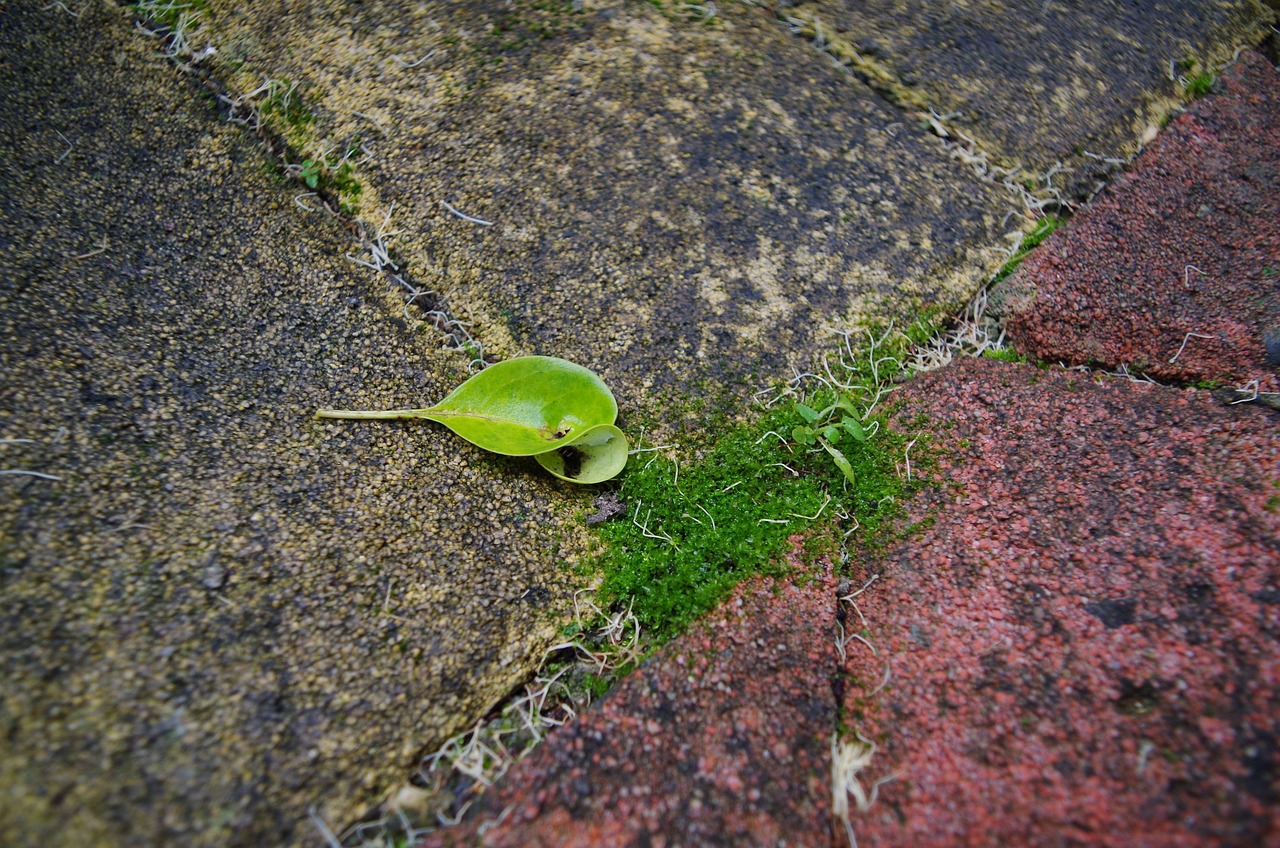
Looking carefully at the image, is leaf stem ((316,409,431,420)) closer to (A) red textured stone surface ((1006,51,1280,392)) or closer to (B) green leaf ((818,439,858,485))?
(B) green leaf ((818,439,858,485))

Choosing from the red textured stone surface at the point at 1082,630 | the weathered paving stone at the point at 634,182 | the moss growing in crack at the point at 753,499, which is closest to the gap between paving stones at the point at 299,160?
the weathered paving stone at the point at 634,182

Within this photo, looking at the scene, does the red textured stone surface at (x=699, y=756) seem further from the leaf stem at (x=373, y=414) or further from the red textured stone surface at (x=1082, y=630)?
the leaf stem at (x=373, y=414)

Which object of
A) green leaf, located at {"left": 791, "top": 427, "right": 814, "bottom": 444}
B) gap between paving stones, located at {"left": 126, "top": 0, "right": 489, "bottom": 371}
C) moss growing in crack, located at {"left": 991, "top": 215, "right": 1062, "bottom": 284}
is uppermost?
gap between paving stones, located at {"left": 126, "top": 0, "right": 489, "bottom": 371}

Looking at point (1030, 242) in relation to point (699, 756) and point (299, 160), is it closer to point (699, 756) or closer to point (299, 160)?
point (699, 756)

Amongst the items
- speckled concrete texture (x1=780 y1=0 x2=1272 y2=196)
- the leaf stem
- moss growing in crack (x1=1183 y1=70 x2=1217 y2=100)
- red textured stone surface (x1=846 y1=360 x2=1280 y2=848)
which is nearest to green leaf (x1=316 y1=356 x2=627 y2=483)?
the leaf stem

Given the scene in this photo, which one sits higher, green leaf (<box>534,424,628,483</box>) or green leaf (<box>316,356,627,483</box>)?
green leaf (<box>316,356,627,483</box>)

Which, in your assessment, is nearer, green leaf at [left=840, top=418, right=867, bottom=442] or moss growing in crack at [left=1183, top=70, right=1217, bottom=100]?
green leaf at [left=840, top=418, right=867, bottom=442]

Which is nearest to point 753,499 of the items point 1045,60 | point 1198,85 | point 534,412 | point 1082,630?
point 534,412
